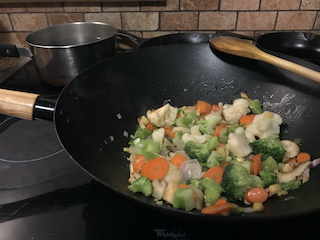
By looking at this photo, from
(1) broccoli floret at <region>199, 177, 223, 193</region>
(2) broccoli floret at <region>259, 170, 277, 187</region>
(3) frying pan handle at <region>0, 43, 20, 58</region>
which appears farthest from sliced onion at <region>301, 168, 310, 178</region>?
(3) frying pan handle at <region>0, 43, 20, 58</region>

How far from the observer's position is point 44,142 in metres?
1.11

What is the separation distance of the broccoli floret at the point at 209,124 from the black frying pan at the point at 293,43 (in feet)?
1.87

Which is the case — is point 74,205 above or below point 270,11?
below

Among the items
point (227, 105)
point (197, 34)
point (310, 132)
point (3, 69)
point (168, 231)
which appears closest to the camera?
point (168, 231)

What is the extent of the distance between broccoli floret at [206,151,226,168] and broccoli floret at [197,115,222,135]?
18 cm

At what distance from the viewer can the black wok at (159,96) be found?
0.84m

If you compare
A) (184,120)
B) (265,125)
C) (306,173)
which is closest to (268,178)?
(306,173)

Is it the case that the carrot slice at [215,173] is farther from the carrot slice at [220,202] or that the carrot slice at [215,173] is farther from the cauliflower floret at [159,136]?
the cauliflower floret at [159,136]

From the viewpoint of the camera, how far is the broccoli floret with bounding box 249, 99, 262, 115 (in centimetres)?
119

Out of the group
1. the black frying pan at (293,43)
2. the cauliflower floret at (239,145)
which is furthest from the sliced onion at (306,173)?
the black frying pan at (293,43)

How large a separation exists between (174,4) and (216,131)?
96cm

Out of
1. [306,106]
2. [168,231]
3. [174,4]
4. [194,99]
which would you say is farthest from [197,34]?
[168,231]

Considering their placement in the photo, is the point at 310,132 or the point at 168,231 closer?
the point at 168,231

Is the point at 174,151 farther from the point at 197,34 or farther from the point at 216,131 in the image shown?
the point at 197,34
